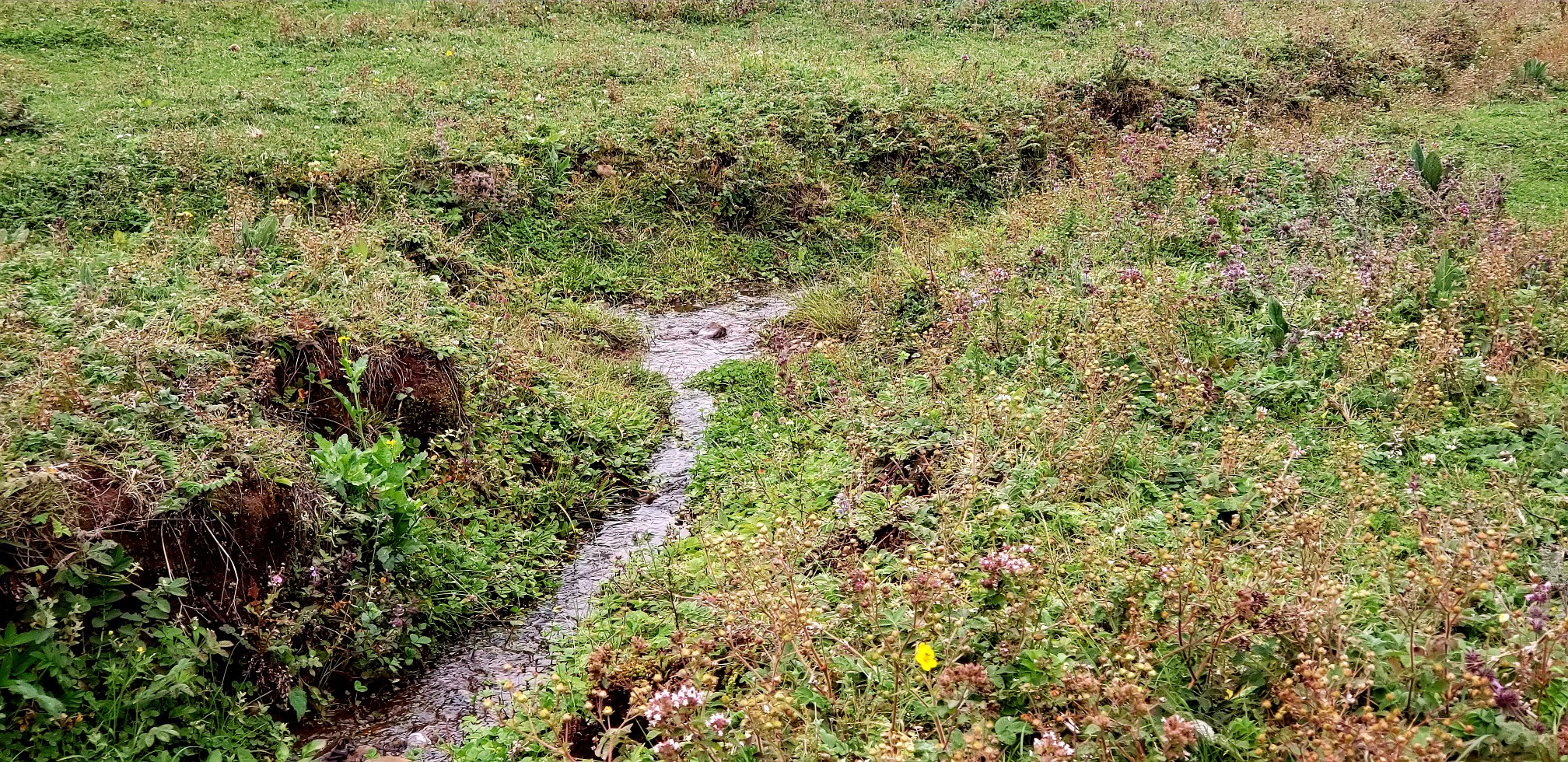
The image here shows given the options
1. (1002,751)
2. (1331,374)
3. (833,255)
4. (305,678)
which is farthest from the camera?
(833,255)

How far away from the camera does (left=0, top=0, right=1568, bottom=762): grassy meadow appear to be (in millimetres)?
3414

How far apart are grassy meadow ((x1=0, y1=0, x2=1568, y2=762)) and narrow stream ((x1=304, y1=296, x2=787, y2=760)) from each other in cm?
15

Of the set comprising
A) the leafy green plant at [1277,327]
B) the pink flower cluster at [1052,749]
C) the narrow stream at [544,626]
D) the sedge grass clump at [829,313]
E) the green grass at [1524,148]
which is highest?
the green grass at [1524,148]

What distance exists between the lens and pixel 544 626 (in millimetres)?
5145

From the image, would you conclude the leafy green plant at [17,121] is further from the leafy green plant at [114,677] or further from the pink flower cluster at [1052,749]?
the pink flower cluster at [1052,749]

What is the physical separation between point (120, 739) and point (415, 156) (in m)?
6.96

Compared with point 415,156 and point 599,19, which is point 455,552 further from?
point 599,19

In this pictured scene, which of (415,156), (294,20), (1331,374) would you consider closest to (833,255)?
(415,156)

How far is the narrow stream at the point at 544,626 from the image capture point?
4.36 m

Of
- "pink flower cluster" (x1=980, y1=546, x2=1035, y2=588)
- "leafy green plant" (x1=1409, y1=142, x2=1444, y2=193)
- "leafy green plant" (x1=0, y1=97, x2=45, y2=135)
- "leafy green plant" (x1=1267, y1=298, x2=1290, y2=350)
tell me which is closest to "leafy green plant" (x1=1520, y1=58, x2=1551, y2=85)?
"leafy green plant" (x1=1409, y1=142, x2=1444, y2=193)

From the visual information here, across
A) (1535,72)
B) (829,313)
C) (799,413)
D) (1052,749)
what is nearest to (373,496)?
(799,413)

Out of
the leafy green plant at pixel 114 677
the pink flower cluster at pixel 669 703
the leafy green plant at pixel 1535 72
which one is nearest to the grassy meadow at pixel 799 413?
the leafy green plant at pixel 114 677

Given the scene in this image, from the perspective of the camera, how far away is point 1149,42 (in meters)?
15.1

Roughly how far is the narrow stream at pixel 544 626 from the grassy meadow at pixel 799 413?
0.15 metres
